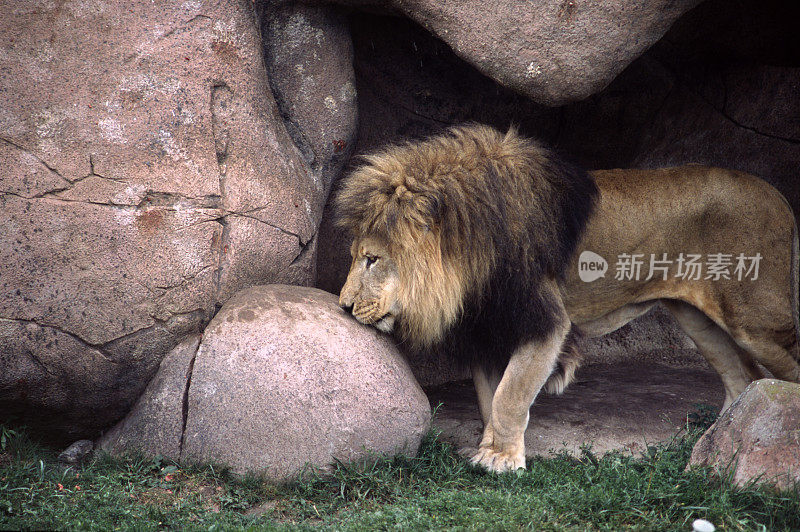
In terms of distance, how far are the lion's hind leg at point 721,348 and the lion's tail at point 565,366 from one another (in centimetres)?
86

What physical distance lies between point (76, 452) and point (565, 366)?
2.45m

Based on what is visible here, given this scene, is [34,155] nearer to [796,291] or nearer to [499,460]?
[499,460]

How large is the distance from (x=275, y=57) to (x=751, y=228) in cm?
279

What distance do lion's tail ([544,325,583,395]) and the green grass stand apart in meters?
0.55

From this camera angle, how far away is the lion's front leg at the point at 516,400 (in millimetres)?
3617

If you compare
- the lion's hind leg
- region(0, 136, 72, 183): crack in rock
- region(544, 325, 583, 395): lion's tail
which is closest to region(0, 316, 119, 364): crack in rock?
region(0, 136, 72, 183): crack in rock

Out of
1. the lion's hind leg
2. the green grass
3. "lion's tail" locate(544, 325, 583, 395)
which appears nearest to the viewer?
the green grass

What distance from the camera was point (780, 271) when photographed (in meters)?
4.12

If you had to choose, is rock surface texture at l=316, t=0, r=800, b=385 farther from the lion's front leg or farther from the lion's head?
the lion's front leg

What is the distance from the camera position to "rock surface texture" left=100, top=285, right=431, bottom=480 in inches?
127

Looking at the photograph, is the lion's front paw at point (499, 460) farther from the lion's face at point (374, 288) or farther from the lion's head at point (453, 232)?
the lion's face at point (374, 288)

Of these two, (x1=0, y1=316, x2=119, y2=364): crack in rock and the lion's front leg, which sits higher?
(x1=0, y1=316, x2=119, y2=364): crack in rock

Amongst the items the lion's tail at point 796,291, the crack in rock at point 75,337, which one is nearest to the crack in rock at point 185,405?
the crack in rock at point 75,337

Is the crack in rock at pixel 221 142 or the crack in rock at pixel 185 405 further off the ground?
the crack in rock at pixel 221 142
